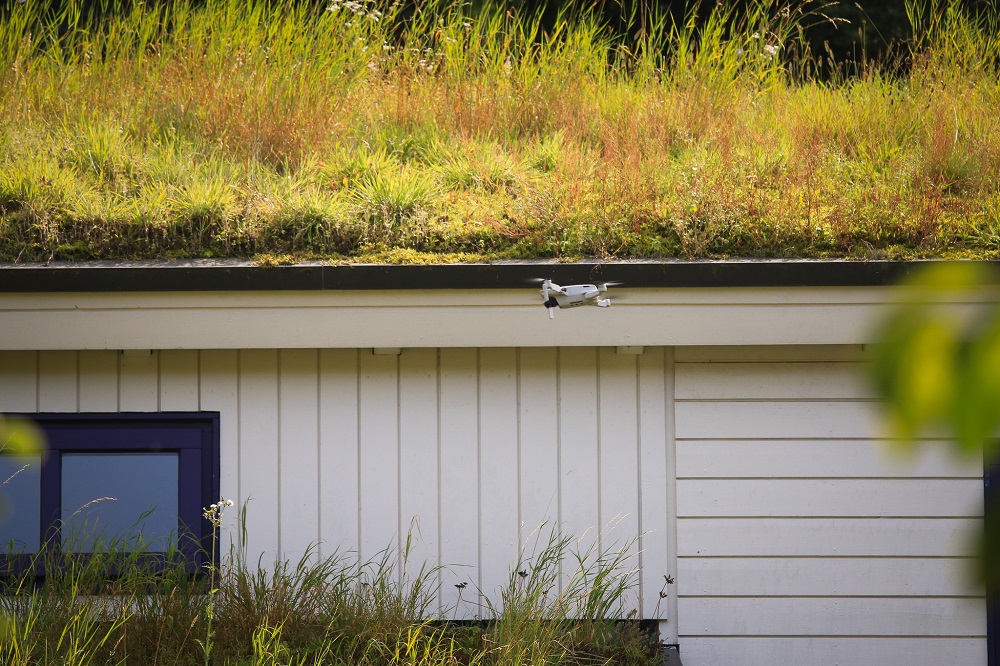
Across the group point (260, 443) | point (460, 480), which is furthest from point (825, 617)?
point (260, 443)

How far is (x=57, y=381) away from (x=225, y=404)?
0.79m

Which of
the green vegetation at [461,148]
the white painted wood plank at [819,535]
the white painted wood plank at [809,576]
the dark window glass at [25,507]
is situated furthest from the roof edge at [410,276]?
the white painted wood plank at [809,576]

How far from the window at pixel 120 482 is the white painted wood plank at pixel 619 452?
5.95 ft

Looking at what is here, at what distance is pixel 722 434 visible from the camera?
412cm

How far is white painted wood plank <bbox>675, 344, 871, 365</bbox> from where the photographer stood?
4121 millimetres

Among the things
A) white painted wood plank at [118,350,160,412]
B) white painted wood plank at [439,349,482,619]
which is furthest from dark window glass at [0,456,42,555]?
white painted wood plank at [439,349,482,619]

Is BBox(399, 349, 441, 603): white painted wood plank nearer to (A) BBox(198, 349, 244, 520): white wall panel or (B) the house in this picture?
(B) the house

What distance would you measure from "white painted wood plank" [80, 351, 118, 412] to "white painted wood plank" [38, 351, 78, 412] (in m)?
0.04

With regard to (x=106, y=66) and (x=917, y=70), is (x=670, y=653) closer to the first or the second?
(x=917, y=70)

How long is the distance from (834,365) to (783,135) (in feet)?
7.76

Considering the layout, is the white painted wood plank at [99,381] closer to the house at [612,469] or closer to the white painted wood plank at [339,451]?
the house at [612,469]

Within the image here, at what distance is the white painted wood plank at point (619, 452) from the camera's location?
4129 millimetres

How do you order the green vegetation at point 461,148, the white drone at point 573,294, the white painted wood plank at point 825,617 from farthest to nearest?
the green vegetation at point 461,148
the white painted wood plank at point 825,617
the white drone at point 573,294

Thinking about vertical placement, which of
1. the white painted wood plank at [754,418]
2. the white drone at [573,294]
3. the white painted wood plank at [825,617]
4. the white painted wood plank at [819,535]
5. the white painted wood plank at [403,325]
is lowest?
the white painted wood plank at [825,617]
